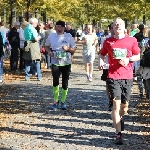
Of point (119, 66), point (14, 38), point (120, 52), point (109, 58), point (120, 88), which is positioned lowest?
point (120, 88)

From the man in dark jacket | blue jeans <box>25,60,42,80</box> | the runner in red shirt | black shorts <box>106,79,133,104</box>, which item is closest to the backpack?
the runner in red shirt

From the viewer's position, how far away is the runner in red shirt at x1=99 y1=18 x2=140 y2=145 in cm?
687

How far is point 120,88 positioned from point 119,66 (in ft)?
1.15

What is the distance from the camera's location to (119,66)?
22.8 feet

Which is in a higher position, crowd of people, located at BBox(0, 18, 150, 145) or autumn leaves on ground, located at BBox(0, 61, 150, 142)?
crowd of people, located at BBox(0, 18, 150, 145)

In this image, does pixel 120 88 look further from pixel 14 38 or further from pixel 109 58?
pixel 14 38

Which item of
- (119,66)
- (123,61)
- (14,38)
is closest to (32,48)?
(14,38)

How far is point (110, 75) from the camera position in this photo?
6977 millimetres

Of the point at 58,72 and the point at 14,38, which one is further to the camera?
the point at 14,38

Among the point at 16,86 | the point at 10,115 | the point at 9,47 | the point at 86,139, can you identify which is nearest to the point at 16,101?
the point at 10,115

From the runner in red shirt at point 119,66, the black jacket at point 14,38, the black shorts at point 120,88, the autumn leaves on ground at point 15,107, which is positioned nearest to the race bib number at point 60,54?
the autumn leaves on ground at point 15,107

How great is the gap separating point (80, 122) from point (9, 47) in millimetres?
9474

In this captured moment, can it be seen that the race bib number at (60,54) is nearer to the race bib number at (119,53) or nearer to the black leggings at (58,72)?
the black leggings at (58,72)

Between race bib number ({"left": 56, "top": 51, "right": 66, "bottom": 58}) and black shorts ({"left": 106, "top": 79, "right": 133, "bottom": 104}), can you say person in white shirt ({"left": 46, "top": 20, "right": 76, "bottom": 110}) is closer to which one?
race bib number ({"left": 56, "top": 51, "right": 66, "bottom": 58})
